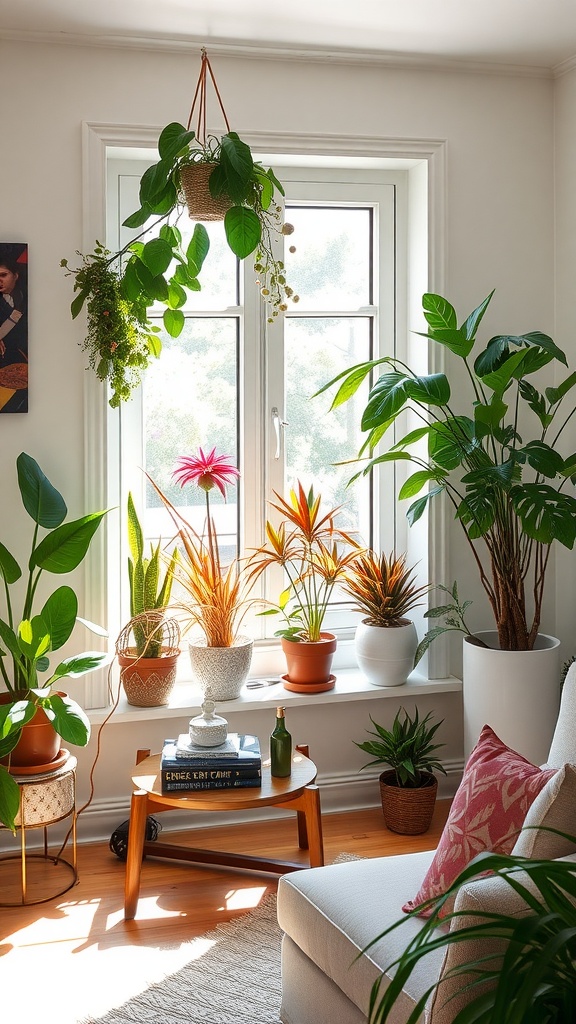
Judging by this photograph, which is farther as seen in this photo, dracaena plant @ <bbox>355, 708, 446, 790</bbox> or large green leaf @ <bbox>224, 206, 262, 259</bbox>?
dracaena plant @ <bbox>355, 708, 446, 790</bbox>

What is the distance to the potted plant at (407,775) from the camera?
11.5ft

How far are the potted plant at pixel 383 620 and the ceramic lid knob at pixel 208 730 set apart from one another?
894 mm

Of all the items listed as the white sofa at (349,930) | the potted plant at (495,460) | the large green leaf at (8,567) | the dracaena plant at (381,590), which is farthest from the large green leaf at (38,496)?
the white sofa at (349,930)

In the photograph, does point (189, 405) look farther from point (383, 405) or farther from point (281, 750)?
point (281, 750)

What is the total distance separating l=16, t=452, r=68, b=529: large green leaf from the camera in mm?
3135

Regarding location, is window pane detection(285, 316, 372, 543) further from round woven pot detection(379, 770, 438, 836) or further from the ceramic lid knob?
the ceramic lid knob

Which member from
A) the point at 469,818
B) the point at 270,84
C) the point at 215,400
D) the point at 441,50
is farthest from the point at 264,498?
the point at 469,818

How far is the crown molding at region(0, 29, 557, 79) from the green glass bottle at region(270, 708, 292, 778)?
88.1 inches

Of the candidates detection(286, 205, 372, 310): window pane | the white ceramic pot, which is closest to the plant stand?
the white ceramic pot

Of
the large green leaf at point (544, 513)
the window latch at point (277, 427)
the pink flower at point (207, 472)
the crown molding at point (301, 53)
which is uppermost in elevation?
the crown molding at point (301, 53)

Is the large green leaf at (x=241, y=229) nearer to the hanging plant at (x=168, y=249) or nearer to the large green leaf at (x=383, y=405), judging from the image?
the hanging plant at (x=168, y=249)

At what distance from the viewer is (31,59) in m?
3.30

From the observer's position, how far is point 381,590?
370cm

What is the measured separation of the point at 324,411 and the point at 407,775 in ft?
4.69
